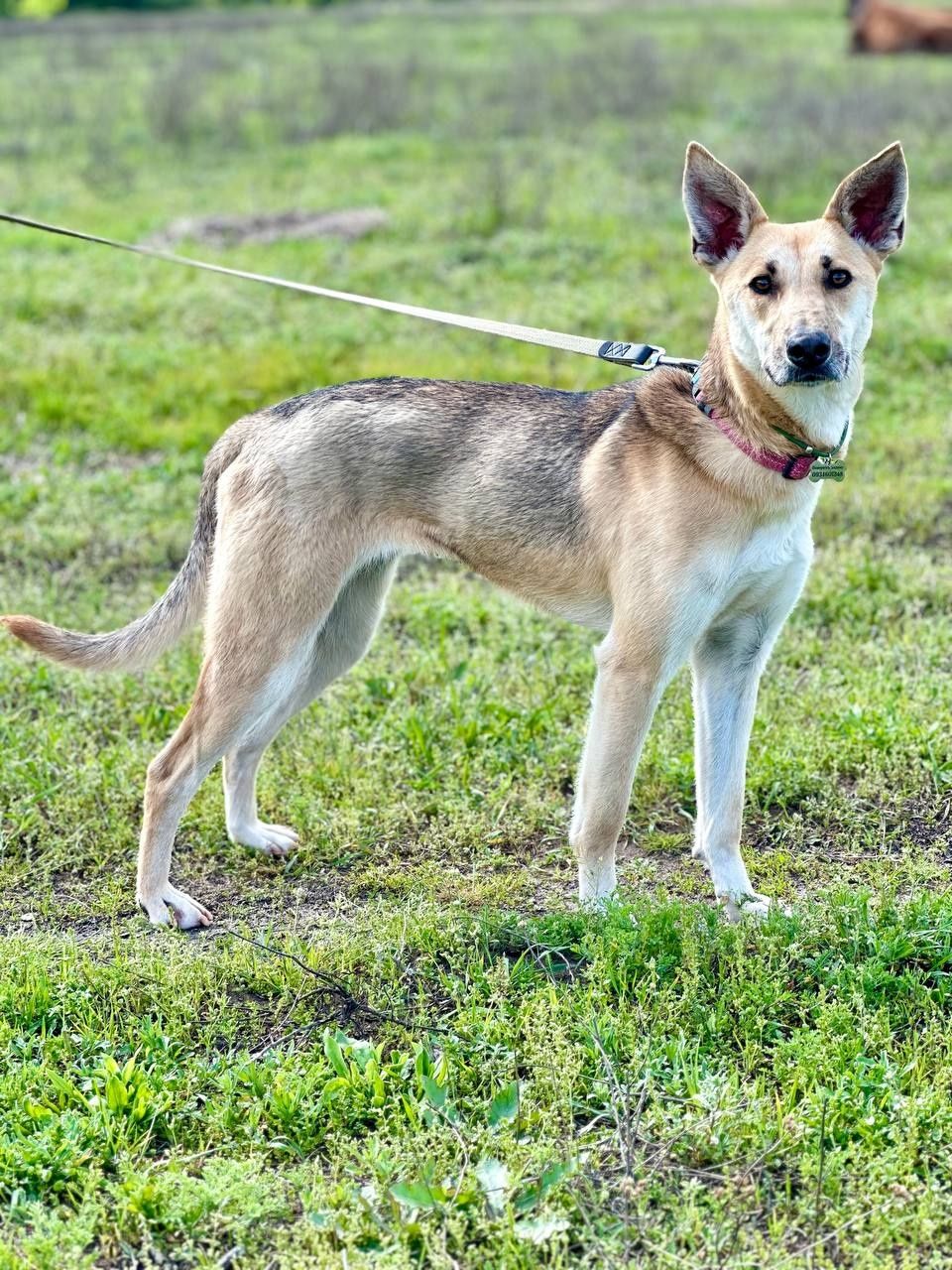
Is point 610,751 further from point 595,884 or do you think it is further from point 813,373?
point 813,373

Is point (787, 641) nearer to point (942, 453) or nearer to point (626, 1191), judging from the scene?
point (942, 453)

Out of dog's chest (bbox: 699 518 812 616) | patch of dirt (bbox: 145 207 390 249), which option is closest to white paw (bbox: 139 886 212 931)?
dog's chest (bbox: 699 518 812 616)

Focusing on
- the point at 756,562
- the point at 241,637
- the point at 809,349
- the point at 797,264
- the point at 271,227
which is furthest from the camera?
the point at 271,227

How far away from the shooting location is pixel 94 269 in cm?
1063

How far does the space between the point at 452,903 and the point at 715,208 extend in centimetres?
219

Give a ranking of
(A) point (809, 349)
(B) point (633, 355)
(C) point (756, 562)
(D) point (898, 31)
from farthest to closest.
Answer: (D) point (898, 31), (B) point (633, 355), (C) point (756, 562), (A) point (809, 349)

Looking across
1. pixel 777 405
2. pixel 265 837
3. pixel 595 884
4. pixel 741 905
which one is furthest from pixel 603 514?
pixel 265 837

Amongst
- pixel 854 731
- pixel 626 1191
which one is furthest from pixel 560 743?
pixel 626 1191

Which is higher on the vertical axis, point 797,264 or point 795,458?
point 797,264

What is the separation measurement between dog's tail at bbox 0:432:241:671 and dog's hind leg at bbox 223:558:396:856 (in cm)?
43

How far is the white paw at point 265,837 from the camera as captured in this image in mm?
4641

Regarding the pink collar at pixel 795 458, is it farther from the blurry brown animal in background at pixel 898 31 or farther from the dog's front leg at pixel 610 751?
the blurry brown animal in background at pixel 898 31

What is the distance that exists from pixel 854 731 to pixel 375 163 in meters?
10.5

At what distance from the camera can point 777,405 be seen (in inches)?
A: 152
